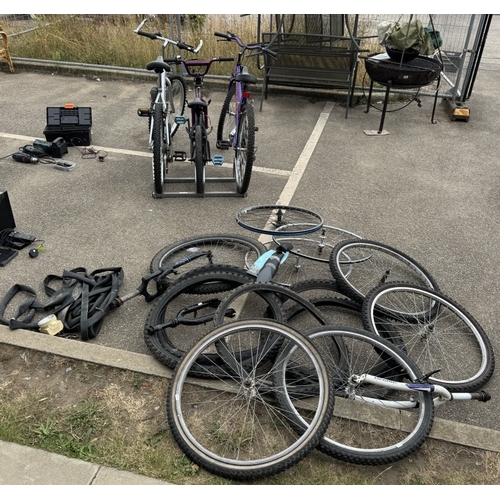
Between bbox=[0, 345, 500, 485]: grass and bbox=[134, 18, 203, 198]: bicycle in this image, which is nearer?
bbox=[0, 345, 500, 485]: grass

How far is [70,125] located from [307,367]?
4.64 m

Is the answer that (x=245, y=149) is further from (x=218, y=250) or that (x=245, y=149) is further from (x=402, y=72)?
(x=402, y=72)

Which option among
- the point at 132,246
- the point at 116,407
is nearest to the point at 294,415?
the point at 116,407

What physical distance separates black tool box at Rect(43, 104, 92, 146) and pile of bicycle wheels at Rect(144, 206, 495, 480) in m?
3.10

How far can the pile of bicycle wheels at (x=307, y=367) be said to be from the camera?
7.75 feet

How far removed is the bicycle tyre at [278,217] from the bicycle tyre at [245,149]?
1.36 feet

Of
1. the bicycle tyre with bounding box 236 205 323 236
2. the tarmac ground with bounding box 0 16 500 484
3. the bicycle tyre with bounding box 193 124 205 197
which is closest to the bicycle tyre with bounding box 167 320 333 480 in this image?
the tarmac ground with bounding box 0 16 500 484

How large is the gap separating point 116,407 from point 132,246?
5.65 ft

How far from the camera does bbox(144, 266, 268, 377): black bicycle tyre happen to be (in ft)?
9.36

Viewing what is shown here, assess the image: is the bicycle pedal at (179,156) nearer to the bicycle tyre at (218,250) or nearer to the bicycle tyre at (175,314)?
the bicycle tyre at (218,250)

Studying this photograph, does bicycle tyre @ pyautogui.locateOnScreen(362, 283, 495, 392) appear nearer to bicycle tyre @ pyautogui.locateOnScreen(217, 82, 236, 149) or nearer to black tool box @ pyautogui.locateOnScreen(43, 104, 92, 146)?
bicycle tyre @ pyautogui.locateOnScreen(217, 82, 236, 149)

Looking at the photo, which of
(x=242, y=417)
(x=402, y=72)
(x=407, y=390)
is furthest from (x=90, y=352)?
(x=402, y=72)

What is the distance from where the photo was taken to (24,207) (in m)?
4.52

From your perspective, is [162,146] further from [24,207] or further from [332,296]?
[332,296]
